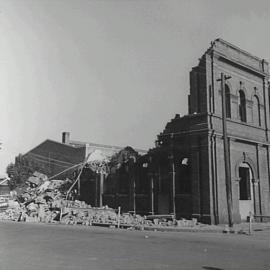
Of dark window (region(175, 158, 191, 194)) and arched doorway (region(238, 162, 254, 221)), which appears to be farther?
arched doorway (region(238, 162, 254, 221))

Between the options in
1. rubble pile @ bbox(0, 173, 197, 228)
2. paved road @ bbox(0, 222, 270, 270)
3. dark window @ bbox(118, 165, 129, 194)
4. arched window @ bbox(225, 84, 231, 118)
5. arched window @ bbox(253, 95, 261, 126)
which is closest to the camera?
paved road @ bbox(0, 222, 270, 270)

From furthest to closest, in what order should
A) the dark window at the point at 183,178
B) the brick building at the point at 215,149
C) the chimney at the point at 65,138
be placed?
the chimney at the point at 65,138 < the dark window at the point at 183,178 < the brick building at the point at 215,149

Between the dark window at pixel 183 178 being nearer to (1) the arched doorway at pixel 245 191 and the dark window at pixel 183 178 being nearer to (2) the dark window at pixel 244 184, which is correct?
(1) the arched doorway at pixel 245 191

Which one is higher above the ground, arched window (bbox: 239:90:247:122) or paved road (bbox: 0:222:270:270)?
arched window (bbox: 239:90:247:122)

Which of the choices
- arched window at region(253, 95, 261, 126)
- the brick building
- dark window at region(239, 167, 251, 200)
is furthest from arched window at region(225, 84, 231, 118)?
dark window at region(239, 167, 251, 200)

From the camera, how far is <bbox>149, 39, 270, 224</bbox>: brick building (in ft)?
74.1

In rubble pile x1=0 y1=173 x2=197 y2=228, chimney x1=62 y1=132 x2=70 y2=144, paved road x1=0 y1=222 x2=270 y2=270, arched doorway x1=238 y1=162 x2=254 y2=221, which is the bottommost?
paved road x1=0 y1=222 x2=270 y2=270

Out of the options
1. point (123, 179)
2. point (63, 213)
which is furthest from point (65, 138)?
point (63, 213)

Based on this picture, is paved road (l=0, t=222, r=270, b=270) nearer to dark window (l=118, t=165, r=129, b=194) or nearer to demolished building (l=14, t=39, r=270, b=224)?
demolished building (l=14, t=39, r=270, b=224)

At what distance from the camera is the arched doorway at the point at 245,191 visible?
24.6 metres

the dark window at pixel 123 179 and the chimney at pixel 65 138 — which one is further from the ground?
the chimney at pixel 65 138

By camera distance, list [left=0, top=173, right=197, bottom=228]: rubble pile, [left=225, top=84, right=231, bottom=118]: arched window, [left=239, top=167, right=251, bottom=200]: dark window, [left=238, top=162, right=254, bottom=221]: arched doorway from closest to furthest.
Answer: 1. [left=0, top=173, right=197, bottom=228]: rubble pile
2. [left=238, top=162, right=254, bottom=221]: arched doorway
3. [left=225, top=84, right=231, bottom=118]: arched window
4. [left=239, top=167, right=251, bottom=200]: dark window

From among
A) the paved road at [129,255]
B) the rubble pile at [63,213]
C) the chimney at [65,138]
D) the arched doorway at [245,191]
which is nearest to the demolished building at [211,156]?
the arched doorway at [245,191]

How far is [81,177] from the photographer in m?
32.2
